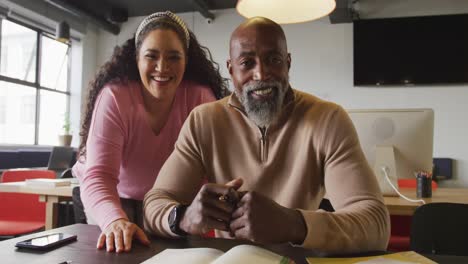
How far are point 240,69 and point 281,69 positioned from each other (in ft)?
0.43

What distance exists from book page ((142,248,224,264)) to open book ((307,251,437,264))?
0.68 feet

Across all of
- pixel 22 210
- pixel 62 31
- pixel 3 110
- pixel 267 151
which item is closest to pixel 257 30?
pixel 267 151

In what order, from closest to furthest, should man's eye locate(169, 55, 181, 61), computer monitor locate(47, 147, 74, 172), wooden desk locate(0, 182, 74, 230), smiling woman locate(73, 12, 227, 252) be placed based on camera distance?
smiling woman locate(73, 12, 227, 252), man's eye locate(169, 55, 181, 61), wooden desk locate(0, 182, 74, 230), computer monitor locate(47, 147, 74, 172)

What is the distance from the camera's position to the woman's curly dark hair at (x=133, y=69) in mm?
1591

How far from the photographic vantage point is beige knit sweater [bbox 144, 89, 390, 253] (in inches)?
44.6

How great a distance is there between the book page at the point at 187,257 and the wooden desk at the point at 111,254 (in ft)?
0.15

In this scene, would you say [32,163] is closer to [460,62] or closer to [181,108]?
[181,108]

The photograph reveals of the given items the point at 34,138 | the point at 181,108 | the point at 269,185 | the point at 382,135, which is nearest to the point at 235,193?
the point at 269,185

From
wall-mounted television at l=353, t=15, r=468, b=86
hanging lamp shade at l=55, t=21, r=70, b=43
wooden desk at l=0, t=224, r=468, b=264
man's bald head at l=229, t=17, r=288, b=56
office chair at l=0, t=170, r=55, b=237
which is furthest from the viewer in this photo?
wall-mounted television at l=353, t=15, r=468, b=86

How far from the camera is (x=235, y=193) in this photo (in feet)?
3.18

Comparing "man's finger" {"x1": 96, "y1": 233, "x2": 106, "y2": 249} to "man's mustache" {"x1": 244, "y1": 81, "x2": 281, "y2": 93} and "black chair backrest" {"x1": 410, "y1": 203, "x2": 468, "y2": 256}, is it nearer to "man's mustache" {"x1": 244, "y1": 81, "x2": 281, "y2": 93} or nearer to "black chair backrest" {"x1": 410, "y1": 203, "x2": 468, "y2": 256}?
"man's mustache" {"x1": 244, "y1": 81, "x2": 281, "y2": 93}

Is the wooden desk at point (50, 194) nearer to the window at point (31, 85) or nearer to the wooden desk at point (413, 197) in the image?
the wooden desk at point (413, 197)

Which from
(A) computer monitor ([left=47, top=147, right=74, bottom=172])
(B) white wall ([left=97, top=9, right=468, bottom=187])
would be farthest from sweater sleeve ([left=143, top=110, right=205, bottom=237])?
(B) white wall ([left=97, top=9, right=468, bottom=187])

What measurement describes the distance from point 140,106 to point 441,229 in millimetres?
1298
